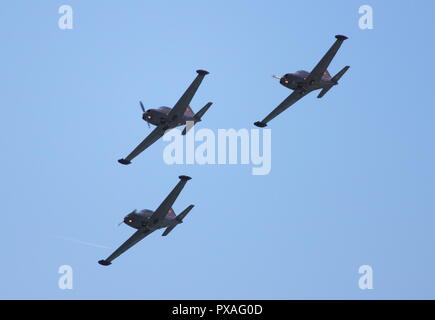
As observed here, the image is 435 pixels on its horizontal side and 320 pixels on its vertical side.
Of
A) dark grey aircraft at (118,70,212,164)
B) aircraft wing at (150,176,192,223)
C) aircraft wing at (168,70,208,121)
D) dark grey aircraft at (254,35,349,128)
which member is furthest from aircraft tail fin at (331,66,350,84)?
aircraft wing at (150,176,192,223)

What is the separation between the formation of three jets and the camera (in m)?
121

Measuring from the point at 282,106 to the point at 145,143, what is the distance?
16.4m

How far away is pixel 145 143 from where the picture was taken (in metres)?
131

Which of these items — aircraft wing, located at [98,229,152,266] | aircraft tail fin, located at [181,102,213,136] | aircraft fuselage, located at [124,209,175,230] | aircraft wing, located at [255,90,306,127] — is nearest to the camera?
aircraft fuselage, located at [124,209,175,230]

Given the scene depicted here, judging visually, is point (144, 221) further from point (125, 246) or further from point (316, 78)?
point (316, 78)

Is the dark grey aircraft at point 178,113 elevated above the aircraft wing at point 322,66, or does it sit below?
below

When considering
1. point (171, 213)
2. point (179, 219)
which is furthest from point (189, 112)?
point (179, 219)

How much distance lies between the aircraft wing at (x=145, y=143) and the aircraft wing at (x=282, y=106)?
11.8 metres

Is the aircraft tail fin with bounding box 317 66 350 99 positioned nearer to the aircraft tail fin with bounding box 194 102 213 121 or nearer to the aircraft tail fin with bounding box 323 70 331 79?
the aircraft tail fin with bounding box 323 70 331 79

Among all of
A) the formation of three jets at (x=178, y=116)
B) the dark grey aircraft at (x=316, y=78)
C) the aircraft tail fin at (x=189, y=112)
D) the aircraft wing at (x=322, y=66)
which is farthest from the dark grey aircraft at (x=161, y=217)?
the aircraft wing at (x=322, y=66)

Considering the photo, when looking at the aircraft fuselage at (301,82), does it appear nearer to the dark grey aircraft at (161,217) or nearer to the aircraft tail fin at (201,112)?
the aircraft tail fin at (201,112)

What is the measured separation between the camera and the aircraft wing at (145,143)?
129413 mm
